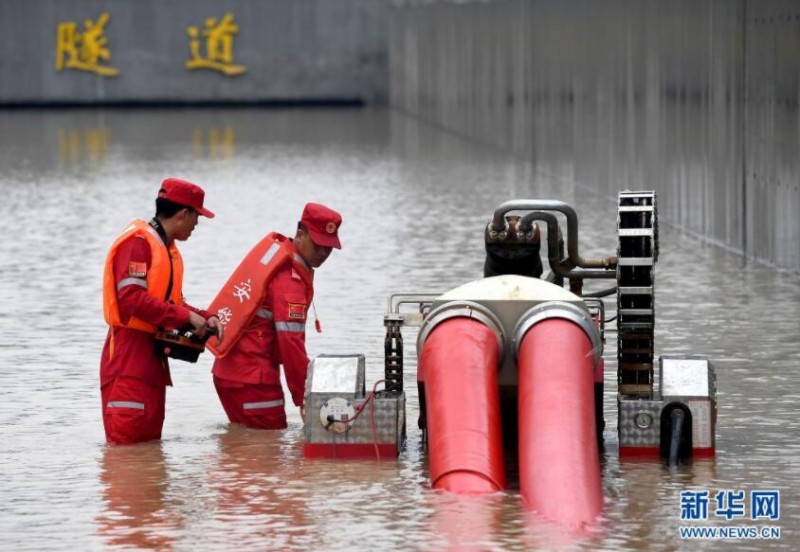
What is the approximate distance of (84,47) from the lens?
53.2 metres

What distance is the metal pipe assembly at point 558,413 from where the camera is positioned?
24.1 ft

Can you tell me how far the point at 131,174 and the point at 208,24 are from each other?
86.5 ft

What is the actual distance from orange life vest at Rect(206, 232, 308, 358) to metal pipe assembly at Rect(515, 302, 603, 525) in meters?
1.33

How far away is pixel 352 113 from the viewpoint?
50375 millimetres

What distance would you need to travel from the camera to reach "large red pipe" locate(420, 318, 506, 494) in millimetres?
7688

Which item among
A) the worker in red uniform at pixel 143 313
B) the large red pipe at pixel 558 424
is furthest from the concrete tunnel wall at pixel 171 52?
the large red pipe at pixel 558 424

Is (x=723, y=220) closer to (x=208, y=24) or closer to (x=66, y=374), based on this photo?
(x=66, y=374)

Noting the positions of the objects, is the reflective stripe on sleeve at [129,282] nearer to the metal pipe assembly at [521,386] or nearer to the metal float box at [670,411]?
the metal pipe assembly at [521,386]

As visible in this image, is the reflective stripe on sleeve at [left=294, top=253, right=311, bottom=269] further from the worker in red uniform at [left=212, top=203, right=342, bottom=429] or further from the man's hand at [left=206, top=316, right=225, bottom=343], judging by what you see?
the man's hand at [left=206, top=316, right=225, bottom=343]

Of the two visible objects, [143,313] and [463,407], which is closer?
[463,407]

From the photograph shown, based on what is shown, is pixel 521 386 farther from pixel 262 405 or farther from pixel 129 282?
pixel 129 282

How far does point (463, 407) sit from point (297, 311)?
4.33 feet

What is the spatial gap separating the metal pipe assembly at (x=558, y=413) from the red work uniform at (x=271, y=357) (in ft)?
3.85

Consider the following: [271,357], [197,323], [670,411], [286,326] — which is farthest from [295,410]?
[670,411]
